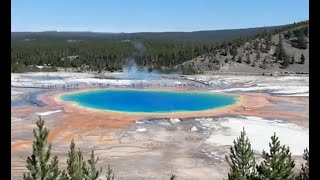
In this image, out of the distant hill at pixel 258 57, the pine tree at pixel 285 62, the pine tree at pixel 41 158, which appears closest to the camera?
the pine tree at pixel 41 158

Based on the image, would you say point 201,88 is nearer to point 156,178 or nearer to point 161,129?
point 161,129

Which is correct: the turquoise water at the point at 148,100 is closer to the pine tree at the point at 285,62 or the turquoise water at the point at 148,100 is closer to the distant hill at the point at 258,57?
the distant hill at the point at 258,57

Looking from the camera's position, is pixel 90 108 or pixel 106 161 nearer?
pixel 106 161

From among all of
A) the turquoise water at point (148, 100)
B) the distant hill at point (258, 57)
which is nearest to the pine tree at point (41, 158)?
the turquoise water at point (148, 100)

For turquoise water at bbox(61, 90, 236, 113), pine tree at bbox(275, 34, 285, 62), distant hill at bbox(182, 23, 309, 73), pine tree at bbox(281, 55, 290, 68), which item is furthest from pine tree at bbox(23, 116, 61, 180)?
pine tree at bbox(275, 34, 285, 62)

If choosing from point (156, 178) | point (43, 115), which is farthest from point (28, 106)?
point (156, 178)

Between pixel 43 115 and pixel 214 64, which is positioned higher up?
pixel 214 64

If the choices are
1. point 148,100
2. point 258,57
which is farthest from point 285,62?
point 148,100

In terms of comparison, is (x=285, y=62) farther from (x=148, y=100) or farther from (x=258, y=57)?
(x=148, y=100)
